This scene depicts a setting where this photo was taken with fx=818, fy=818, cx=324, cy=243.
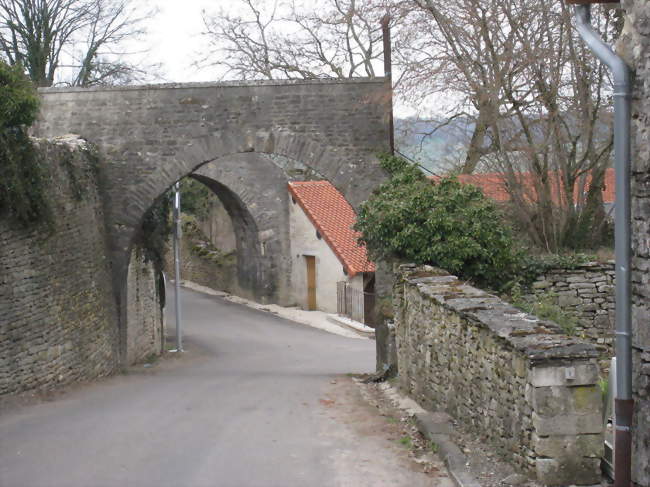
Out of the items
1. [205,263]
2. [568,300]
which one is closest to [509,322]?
[568,300]

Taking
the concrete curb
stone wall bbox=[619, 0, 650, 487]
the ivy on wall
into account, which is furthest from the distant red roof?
stone wall bbox=[619, 0, 650, 487]

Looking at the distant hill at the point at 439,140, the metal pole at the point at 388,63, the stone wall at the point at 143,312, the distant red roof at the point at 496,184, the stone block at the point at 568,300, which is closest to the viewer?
the stone block at the point at 568,300

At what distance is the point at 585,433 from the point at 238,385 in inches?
317

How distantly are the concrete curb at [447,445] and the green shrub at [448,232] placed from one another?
3089 millimetres

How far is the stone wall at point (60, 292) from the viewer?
10242mm

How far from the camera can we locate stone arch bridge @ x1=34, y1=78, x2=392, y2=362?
14594mm

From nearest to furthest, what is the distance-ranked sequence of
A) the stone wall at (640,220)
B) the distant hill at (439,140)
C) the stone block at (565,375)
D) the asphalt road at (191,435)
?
the stone wall at (640,220) < the stone block at (565,375) < the asphalt road at (191,435) < the distant hill at (439,140)

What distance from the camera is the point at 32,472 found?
6887mm

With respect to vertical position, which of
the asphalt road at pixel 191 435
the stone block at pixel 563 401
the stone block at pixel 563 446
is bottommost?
the asphalt road at pixel 191 435

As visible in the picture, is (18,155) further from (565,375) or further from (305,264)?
(305,264)

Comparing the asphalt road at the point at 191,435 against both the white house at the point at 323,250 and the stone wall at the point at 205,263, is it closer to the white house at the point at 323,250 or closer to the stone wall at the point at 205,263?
the white house at the point at 323,250

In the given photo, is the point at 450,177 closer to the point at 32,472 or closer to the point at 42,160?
the point at 42,160

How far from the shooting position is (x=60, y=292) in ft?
39.1

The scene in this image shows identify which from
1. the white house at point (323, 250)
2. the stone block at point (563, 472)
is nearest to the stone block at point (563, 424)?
the stone block at point (563, 472)
